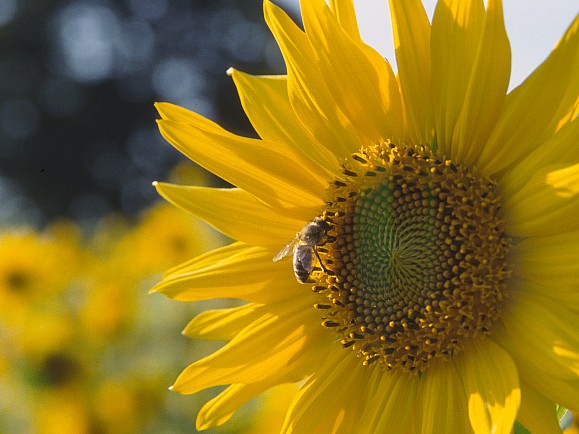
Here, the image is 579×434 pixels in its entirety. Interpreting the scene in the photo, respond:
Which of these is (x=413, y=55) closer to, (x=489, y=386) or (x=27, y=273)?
(x=489, y=386)

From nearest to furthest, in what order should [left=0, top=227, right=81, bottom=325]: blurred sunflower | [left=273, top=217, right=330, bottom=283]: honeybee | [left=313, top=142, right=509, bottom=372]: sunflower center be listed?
[left=313, top=142, right=509, bottom=372]: sunflower center, [left=273, top=217, right=330, bottom=283]: honeybee, [left=0, top=227, right=81, bottom=325]: blurred sunflower

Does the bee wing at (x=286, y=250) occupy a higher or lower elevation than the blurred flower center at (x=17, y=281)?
higher

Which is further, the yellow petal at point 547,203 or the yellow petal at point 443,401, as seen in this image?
the yellow petal at point 443,401

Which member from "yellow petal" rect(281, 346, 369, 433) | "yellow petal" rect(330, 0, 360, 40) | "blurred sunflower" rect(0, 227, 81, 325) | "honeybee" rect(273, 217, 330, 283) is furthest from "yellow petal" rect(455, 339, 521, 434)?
"blurred sunflower" rect(0, 227, 81, 325)

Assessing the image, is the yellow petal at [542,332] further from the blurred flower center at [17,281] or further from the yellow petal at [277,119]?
the blurred flower center at [17,281]

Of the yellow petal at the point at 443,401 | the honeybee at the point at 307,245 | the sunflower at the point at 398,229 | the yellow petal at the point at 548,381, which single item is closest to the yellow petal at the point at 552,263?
the sunflower at the point at 398,229

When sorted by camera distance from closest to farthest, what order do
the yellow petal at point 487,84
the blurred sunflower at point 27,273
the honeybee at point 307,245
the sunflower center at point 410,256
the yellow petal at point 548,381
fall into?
the yellow petal at point 548,381
the yellow petal at point 487,84
the sunflower center at point 410,256
the honeybee at point 307,245
the blurred sunflower at point 27,273

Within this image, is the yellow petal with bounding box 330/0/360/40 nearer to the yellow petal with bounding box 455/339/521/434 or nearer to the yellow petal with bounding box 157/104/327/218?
the yellow petal with bounding box 157/104/327/218
